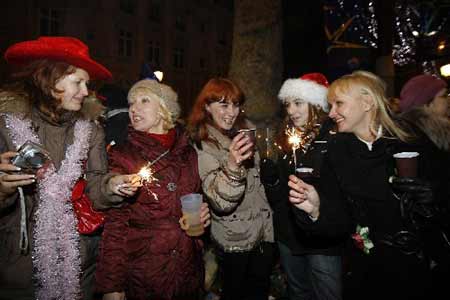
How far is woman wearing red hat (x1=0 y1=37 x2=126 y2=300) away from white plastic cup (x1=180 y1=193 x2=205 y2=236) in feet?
2.36

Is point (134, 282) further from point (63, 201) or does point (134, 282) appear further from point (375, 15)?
point (375, 15)

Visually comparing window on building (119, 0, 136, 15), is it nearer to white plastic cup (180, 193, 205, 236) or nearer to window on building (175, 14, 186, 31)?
window on building (175, 14, 186, 31)

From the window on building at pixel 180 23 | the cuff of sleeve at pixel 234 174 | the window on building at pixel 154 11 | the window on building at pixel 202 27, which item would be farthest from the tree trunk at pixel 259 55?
the window on building at pixel 202 27

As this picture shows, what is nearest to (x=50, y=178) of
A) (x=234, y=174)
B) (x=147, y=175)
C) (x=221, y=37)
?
(x=147, y=175)

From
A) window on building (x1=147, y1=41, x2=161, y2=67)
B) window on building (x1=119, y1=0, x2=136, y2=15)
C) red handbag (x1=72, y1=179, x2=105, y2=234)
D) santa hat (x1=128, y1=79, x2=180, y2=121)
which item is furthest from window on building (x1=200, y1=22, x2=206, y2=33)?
red handbag (x1=72, y1=179, x2=105, y2=234)

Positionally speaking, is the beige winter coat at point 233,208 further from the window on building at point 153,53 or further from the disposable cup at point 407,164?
the window on building at point 153,53

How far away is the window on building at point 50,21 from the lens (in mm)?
24406

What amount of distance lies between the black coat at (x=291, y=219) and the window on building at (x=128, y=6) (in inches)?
1201

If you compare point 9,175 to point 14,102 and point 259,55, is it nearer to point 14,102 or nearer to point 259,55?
point 14,102

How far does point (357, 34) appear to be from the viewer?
12.0 meters

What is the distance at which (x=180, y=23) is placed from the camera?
37281 mm

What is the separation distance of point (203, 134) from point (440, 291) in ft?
8.21

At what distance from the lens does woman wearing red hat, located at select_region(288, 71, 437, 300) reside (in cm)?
258

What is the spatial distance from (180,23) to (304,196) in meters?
38.1
